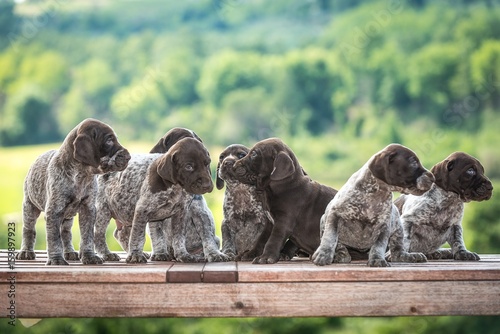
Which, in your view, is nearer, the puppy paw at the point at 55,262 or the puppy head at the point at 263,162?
the puppy paw at the point at 55,262

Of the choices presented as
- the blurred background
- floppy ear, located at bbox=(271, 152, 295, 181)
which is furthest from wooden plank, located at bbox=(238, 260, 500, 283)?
the blurred background

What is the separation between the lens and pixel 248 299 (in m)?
4.00

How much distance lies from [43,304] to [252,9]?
14.1 meters

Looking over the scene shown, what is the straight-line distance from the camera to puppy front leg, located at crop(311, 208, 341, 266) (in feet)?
13.9

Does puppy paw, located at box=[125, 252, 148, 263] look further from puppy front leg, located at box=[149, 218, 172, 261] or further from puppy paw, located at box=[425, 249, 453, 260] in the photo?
puppy paw, located at box=[425, 249, 453, 260]

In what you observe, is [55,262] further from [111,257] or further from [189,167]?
[189,167]

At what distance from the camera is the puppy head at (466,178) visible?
465 centimetres

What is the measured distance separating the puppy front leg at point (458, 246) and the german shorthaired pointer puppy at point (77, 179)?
2044 millimetres

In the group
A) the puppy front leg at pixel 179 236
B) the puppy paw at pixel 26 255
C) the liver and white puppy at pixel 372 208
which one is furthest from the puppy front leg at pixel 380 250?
the puppy paw at pixel 26 255

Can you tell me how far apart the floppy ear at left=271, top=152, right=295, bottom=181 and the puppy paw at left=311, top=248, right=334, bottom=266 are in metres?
0.47

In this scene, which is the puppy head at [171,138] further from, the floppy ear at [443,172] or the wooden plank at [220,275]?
the floppy ear at [443,172]

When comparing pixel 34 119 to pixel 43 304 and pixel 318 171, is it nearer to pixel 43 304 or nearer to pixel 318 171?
pixel 318 171

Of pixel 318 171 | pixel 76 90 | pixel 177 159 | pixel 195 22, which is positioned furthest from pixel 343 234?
pixel 195 22

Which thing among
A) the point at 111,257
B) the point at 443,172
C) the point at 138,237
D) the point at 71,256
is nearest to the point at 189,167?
the point at 138,237
